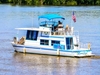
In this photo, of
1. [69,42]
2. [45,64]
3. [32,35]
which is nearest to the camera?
[45,64]

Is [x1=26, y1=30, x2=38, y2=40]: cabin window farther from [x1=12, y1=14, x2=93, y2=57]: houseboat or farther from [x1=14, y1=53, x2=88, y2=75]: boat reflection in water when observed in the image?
[x1=14, y1=53, x2=88, y2=75]: boat reflection in water

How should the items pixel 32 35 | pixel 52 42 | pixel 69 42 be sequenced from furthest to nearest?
pixel 32 35, pixel 52 42, pixel 69 42

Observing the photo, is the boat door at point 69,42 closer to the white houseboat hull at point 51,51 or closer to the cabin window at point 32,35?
the white houseboat hull at point 51,51

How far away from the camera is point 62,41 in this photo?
41812 mm

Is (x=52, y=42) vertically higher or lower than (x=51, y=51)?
higher

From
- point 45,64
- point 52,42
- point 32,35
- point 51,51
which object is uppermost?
point 32,35

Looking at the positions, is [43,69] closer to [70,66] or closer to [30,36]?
[70,66]

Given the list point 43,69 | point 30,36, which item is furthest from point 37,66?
point 30,36

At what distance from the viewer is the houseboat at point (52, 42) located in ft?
136

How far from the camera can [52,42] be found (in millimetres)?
42281

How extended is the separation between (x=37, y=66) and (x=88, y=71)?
4.31 meters

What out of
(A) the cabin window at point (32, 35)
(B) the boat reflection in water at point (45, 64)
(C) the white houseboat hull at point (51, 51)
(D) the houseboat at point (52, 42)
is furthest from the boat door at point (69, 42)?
(A) the cabin window at point (32, 35)

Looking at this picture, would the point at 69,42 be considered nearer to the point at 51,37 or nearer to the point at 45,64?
the point at 51,37

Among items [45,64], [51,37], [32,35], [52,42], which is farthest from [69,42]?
[45,64]
